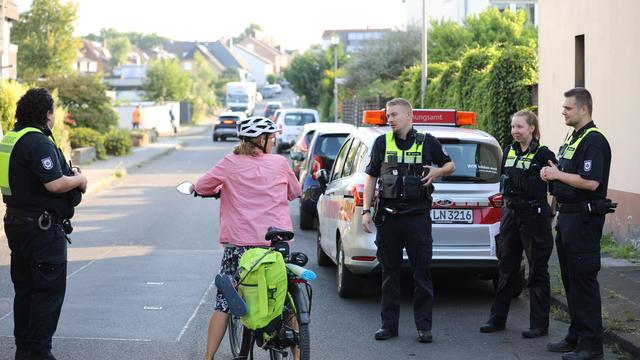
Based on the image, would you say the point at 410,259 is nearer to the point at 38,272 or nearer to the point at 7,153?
the point at 38,272

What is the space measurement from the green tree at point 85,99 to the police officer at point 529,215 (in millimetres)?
31594

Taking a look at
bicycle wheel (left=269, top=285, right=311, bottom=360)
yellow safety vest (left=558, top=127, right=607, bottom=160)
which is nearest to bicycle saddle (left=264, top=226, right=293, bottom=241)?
bicycle wheel (left=269, top=285, right=311, bottom=360)

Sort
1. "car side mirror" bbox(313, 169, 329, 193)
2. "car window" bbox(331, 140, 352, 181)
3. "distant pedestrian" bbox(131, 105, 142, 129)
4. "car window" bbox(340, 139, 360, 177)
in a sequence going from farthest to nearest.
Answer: "distant pedestrian" bbox(131, 105, 142, 129), "car window" bbox(331, 140, 352, 181), "car side mirror" bbox(313, 169, 329, 193), "car window" bbox(340, 139, 360, 177)

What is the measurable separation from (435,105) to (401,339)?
54.0 ft

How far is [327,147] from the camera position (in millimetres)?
16250

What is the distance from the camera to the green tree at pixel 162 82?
76.7 meters

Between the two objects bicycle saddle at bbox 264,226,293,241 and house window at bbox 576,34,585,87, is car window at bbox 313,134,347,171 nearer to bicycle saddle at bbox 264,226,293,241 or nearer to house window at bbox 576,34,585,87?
house window at bbox 576,34,585,87

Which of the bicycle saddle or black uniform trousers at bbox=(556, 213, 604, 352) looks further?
black uniform trousers at bbox=(556, 213, 604, 352)

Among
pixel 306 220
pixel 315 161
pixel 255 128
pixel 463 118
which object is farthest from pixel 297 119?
pixel 255 128

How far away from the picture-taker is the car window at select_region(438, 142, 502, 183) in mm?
9766

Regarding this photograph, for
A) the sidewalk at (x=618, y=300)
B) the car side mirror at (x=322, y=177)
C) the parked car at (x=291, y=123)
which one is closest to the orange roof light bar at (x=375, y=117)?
the car side mirror at (x=322, y=177)

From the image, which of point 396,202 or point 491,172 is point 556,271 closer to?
point 491,172

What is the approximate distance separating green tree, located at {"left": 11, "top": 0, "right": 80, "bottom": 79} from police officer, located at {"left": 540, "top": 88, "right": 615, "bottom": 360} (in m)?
63.7

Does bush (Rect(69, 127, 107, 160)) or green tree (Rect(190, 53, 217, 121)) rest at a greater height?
green tree (Rect(190, 53, 217, 121))
